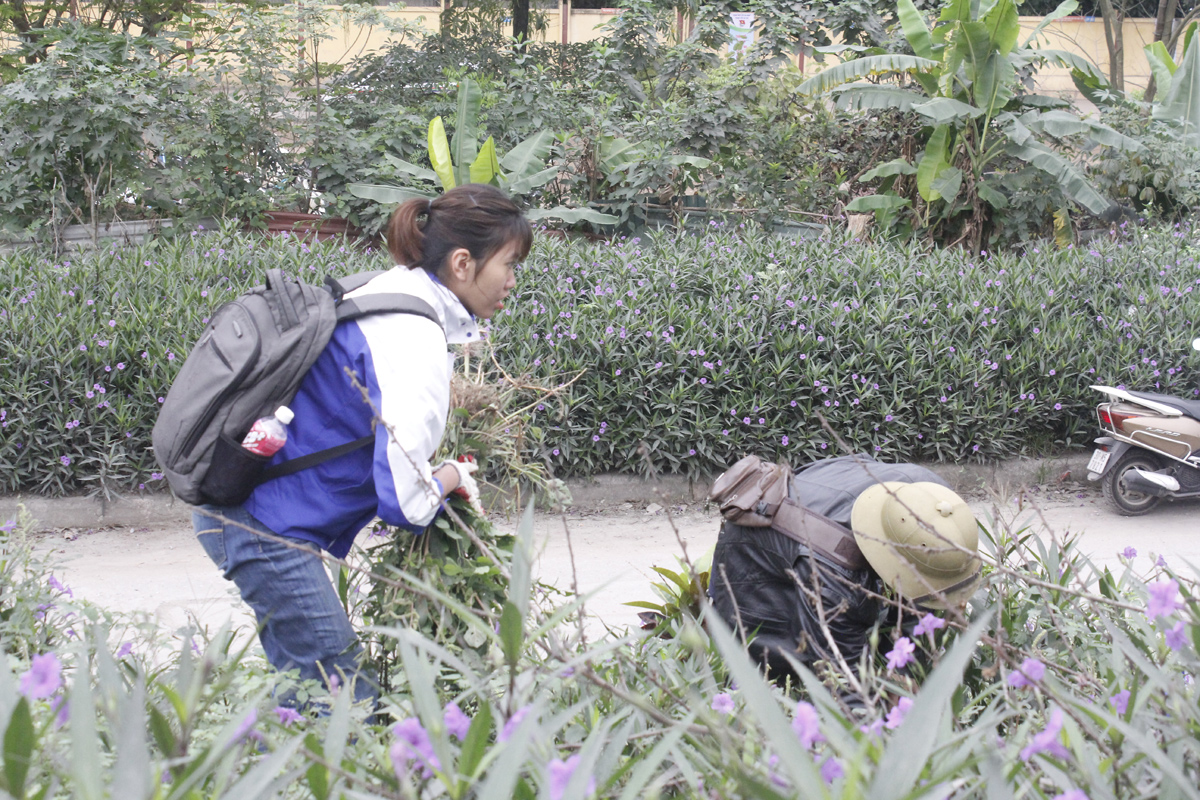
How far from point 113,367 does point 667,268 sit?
333 centimetres

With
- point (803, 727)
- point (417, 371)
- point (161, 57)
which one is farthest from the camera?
point (161, 57)

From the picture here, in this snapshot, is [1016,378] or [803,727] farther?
[1016,378]

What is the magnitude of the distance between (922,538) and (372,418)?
54.4 inches

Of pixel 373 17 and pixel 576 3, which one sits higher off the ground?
pixel 576 3

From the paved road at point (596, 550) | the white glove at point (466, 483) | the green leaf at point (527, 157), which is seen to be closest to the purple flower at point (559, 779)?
the white glove at point (466, 483)

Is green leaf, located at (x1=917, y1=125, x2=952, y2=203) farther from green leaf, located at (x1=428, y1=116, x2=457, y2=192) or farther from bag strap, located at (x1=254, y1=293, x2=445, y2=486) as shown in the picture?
bag strap, located at (x1=254, y1=293, x2=445, y2=486)

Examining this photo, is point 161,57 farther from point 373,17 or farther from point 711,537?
point 711,537

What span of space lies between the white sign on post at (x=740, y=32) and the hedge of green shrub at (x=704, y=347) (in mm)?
3704

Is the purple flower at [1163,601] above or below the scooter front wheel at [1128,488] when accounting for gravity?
Answer: above

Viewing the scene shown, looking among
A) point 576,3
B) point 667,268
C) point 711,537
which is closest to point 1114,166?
point 667,268

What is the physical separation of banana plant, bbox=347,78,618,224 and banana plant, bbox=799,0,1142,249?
248 cm

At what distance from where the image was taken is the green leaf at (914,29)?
8.34m

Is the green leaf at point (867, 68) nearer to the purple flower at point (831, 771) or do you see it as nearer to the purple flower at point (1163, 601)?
the purple flower at point (1163, 601)

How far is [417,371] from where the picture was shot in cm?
207
